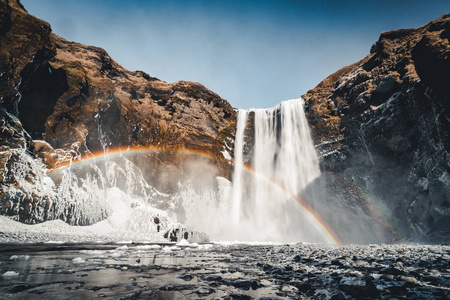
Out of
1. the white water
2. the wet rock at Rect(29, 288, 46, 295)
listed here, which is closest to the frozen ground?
the white water

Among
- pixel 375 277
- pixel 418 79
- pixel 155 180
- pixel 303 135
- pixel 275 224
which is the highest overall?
pixel 418 79

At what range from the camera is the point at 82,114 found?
86.1 ft

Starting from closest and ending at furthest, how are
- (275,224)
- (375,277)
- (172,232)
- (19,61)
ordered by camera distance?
(375,277) < (19,61) < (172,232) < (275,224)

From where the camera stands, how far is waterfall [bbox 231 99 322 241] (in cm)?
3512

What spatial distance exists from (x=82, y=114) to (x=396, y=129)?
3888 centimetres

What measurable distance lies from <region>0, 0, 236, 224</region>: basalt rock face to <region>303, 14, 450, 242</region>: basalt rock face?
18.2 meters

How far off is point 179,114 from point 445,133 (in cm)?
3489

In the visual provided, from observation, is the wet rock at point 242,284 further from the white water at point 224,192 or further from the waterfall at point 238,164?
the waterfall at point 238,164

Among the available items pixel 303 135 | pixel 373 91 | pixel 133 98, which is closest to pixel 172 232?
pixel 133 98

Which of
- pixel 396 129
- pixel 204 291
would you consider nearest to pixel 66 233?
pixel 204 291

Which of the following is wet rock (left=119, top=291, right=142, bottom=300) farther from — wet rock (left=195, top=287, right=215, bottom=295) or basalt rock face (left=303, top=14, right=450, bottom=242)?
basalt rock face (left=303, top=14, right=450, bottom=242)

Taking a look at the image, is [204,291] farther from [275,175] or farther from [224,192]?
[275,175]

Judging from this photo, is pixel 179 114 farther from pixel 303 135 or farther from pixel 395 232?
pixel 395 232

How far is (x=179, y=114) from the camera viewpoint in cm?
3903
